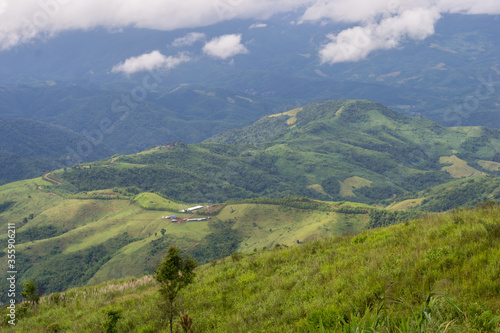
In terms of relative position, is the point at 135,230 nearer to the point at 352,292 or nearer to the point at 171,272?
the point at 171,272

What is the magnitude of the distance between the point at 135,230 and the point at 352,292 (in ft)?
398

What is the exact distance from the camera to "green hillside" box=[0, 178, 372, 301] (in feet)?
328

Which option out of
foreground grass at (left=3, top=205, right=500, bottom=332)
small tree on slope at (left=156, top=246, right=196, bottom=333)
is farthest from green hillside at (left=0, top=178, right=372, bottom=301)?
small tree on slope at (left=156, top=246, right=196, bottom=333)

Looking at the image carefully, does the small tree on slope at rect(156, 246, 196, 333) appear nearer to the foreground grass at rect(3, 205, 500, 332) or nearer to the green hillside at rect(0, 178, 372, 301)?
the foreground grass at rect(3, 205, 500, 332)

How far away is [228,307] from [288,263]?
15.3 ft

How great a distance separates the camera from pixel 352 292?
31.9 ft

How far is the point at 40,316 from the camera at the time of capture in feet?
57.9

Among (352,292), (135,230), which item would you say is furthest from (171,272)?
(135,230)

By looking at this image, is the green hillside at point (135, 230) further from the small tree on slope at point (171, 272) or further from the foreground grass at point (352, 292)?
the small tree on slope at point (171, 272)

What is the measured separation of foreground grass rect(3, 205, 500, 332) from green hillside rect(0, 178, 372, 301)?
7365 cm

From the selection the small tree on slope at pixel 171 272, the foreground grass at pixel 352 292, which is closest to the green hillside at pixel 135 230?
the foreground grass at pixel 352 292

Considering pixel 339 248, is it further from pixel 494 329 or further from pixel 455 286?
pixel 494 329

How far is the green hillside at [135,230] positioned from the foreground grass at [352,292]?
73651mm

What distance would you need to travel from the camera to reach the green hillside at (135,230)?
100 metres
